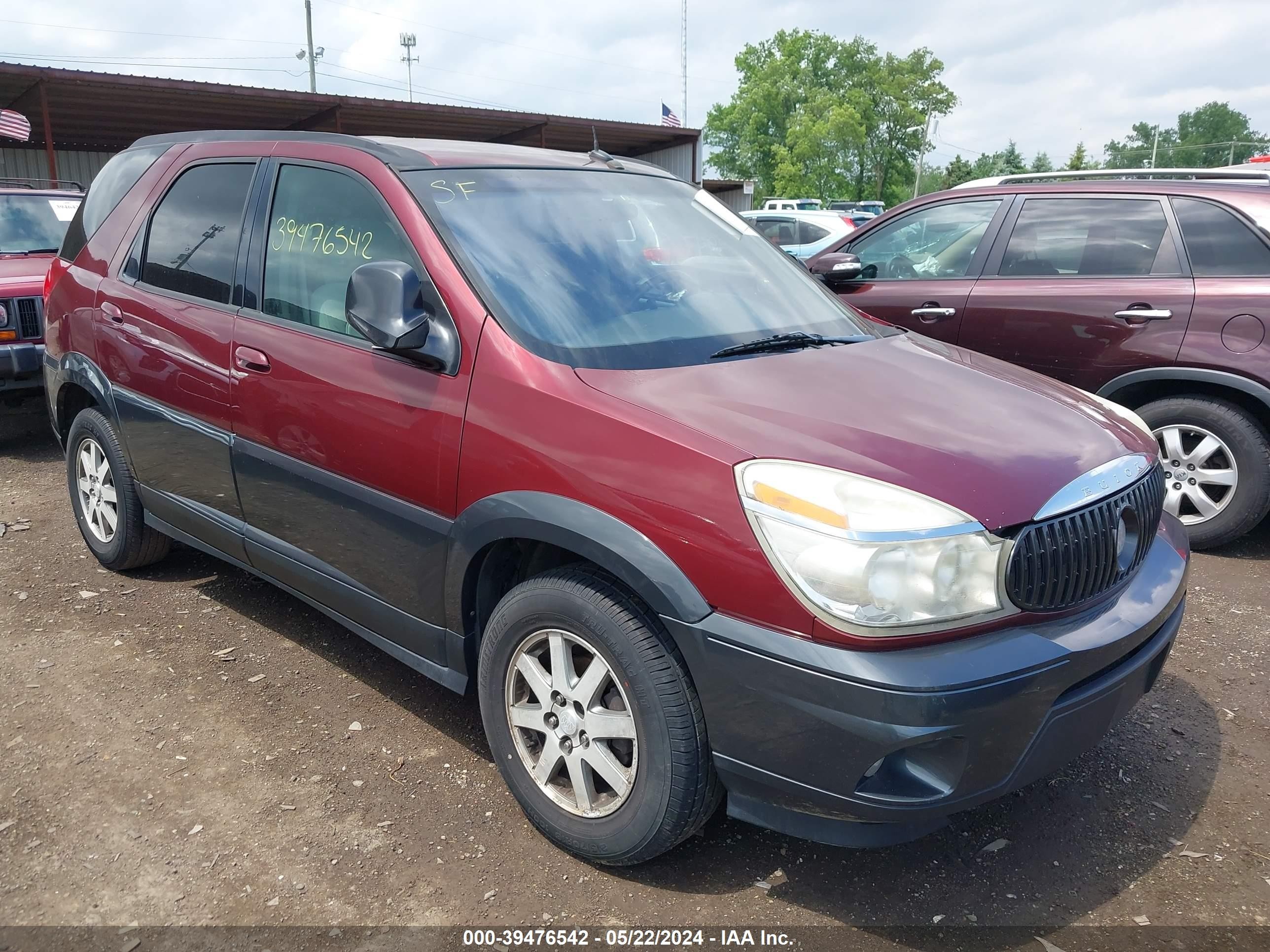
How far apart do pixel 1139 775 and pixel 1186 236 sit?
321 cm

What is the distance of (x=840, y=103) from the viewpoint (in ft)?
211

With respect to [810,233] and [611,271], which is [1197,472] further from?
[810,233]

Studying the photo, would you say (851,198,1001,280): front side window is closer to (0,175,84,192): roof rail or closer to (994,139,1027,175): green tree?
(0,175,84,192): roof rail

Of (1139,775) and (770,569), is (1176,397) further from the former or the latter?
(770,569)

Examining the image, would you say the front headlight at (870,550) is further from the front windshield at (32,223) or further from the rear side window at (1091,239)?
the front windshield at (32,223)

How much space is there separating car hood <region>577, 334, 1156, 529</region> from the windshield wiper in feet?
0.18

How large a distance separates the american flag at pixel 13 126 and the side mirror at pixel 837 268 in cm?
1259

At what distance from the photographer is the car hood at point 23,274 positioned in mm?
6719

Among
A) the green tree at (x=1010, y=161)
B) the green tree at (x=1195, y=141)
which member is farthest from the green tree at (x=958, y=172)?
the green tree at (x=1195, y=141)

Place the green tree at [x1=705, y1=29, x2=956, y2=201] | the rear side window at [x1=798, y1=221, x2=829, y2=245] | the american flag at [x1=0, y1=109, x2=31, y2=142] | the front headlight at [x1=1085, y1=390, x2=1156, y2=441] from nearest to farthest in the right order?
1. the front headlight at [x1=1085, y1=390, x2=1156, y2=441]
2. the american flag at [x1=0, y1=109, x2=31, y2=142]
3. the rear side window at [x1=798, y1=221, x2=829, y2=245]
4. the green tree at [x1=705, y1=29, x2=956, y2=201]

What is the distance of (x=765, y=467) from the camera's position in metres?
2.16

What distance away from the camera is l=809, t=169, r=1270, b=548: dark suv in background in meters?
4.77

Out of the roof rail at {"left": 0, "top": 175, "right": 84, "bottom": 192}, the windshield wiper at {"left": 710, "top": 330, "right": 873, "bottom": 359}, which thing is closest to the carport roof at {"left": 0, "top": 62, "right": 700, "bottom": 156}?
the roof rail at {"left": 0, "top": 175, "right": 84, "bottom": 192}

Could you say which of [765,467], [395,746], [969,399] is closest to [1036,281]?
[969,399]
